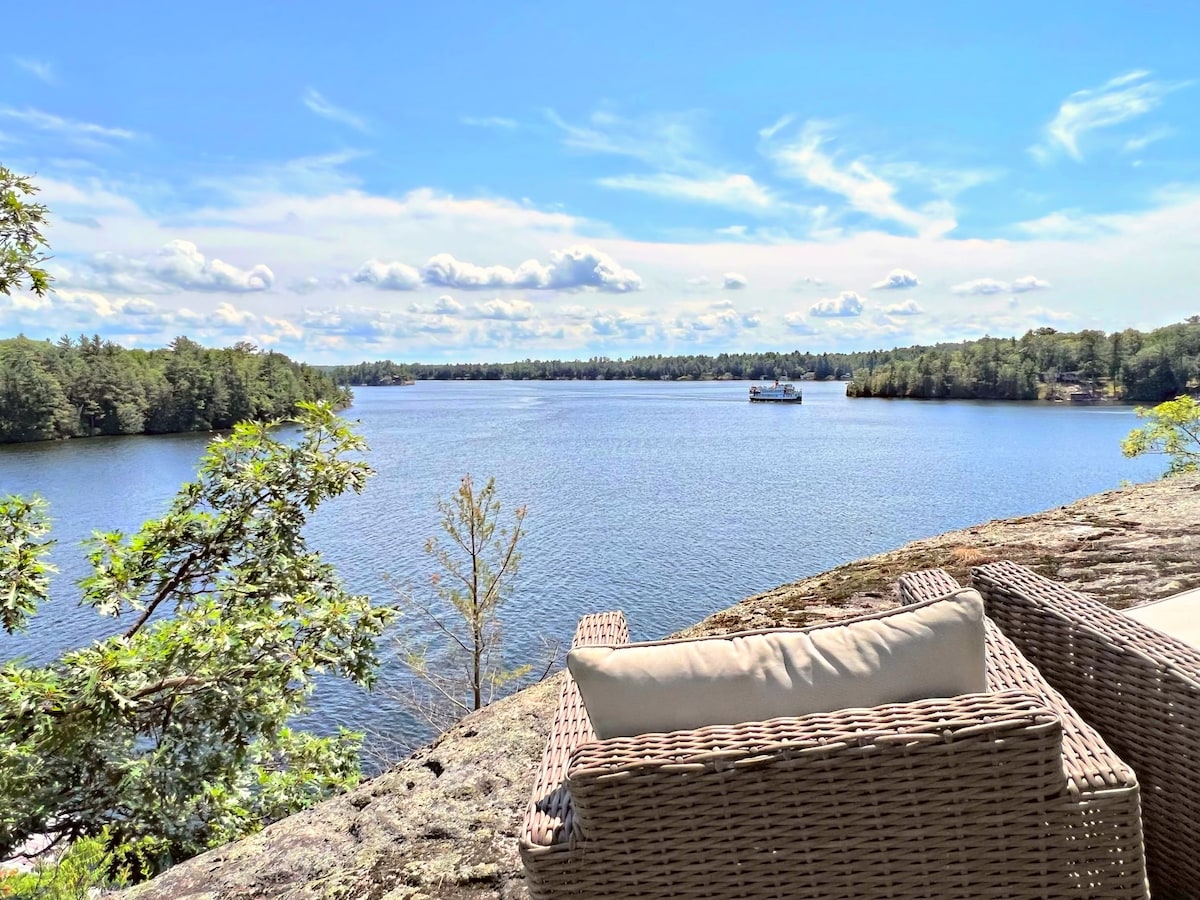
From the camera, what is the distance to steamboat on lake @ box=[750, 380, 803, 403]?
62625 millimetres

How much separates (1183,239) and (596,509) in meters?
13.4

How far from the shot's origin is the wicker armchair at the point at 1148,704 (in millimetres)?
1316

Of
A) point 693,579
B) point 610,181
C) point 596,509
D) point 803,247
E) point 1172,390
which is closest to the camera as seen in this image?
point 693,579

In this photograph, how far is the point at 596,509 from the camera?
1773 cm

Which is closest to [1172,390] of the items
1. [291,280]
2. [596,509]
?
[596,509]

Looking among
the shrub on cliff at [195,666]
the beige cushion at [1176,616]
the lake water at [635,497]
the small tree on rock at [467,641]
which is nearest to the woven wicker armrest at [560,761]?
the beige cushion at [1176,616]

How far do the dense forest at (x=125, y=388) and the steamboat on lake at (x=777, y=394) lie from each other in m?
37.7

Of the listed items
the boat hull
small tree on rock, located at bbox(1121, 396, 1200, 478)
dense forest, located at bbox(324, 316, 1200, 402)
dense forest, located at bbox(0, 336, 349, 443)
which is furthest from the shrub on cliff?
the boat hull

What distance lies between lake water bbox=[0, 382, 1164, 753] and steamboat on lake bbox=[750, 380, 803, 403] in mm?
21433

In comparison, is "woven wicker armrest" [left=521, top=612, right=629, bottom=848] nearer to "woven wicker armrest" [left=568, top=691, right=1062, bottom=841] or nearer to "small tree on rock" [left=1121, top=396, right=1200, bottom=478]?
"woven wicker armrest" [left=568, top=691, right=1062, bottom=841]

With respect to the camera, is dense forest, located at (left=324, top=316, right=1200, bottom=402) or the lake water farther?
dense forest, located at (left=324, top=316, right=1200, bottom=402)

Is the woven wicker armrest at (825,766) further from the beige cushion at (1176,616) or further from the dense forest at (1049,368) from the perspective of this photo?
the dense forest at (1049,368)

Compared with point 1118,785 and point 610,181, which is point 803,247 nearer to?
point 610,181

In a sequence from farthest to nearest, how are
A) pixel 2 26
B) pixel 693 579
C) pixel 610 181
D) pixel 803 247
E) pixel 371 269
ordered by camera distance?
pixel 371 269 < pixel 803 247 < pixel 610 181 < pixel 693 579 < pixel 2 26
